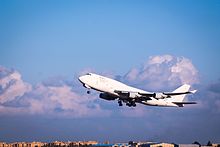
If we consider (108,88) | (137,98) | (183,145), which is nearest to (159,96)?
(137,98)

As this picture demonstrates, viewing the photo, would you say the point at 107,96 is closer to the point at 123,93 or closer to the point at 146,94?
the point at 123,93

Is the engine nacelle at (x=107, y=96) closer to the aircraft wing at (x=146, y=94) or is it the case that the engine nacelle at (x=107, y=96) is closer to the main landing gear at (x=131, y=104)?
the aircraft wing at (x=146, y=94)

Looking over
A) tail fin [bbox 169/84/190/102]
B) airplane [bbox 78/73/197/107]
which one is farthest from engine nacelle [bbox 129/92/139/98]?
tail fin [bbox 169/84/190/102]

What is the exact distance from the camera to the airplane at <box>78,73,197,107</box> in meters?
124

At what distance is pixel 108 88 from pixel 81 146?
78.9m

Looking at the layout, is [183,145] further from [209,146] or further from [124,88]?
[124,88]

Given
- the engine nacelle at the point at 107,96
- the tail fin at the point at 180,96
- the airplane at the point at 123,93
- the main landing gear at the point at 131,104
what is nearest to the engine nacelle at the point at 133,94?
the airplane at the point at 123,93

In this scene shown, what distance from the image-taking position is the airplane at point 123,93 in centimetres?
12381

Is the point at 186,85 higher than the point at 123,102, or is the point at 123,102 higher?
the point at 186,85

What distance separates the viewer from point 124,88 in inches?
5113

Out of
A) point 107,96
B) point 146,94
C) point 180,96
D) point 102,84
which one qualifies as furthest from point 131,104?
point 180,96

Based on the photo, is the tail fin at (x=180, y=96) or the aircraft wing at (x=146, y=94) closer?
the aircraft wing at (x=146, y=94)

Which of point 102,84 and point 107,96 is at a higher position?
point 102,84

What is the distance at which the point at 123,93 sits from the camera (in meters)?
128
